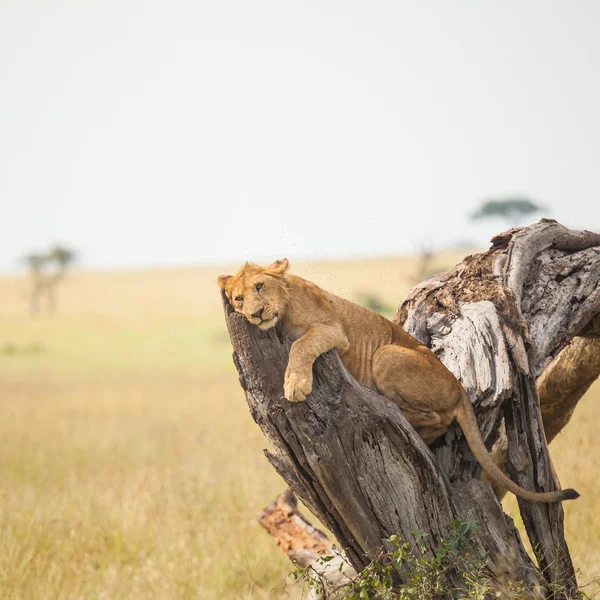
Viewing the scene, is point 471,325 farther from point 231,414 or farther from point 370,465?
point 231,414

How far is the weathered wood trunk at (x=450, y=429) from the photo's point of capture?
426 cm

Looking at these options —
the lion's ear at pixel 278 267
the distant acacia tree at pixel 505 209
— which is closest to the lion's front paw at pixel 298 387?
the lion's ear at pixel 278 267

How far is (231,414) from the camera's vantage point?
609 inches

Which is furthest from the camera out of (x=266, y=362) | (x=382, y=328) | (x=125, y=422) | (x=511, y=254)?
(x=125, y=422)

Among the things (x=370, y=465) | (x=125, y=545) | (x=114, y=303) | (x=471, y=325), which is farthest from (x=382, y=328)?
(x=114, y=303)

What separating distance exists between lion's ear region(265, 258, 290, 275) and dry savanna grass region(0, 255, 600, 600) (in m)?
0.09

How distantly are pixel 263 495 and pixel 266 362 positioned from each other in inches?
183

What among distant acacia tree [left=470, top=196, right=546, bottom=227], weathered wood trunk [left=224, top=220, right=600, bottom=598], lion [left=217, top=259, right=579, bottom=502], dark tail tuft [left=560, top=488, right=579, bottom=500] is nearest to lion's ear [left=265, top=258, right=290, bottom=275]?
lion [left=217, top=259, right=579, bottom=502]

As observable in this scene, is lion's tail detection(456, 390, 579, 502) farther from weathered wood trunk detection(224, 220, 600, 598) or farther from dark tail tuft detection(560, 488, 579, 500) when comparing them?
weathered wood trunk detection(224, 220, 600, 598)

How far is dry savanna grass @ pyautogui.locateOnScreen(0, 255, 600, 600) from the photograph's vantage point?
6449 millimetres

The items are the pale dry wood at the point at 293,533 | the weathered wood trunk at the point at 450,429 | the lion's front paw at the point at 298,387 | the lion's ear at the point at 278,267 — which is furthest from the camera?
the pale dry wood at the point at 293,533

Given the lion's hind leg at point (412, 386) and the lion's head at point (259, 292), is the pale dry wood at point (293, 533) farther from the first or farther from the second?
the lion's head at point (259, 292)

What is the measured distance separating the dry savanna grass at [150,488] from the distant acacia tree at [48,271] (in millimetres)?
29528

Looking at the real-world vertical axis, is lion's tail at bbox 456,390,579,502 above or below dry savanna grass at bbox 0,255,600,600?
above
